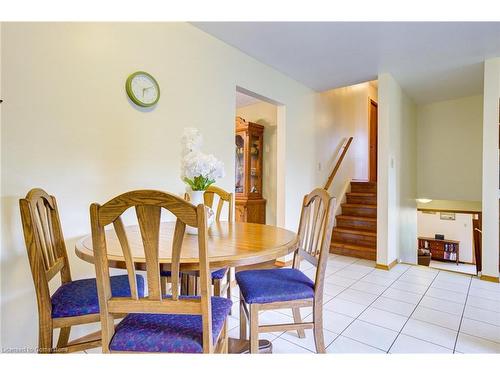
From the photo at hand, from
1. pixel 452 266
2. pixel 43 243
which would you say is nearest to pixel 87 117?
pixel 43 243

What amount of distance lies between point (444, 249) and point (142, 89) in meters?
8.83

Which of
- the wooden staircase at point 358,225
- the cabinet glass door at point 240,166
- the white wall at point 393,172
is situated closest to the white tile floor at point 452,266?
the white wall at point 393,172

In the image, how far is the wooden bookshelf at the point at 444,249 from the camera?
7.57 meters

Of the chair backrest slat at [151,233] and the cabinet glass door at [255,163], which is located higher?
the cabinet glass door at [255,163]

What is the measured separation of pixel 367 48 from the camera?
274 cm

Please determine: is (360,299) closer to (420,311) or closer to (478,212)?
(420,311)

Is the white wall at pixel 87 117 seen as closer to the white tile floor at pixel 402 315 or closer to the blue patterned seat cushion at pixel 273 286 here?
the blue patterned seat cushion at pixel 273 286

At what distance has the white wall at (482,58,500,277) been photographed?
116 inches

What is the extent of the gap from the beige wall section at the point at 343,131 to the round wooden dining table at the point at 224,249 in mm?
2904

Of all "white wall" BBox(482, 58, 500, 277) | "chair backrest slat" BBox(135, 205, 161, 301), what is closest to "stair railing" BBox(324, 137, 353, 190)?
"white wall" BBox(482, 58, 500, 277)

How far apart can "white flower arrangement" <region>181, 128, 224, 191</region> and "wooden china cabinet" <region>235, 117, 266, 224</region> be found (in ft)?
8.11

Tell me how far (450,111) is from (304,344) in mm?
4778

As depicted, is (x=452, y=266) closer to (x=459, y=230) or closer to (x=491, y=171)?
(x=459, y=230)
